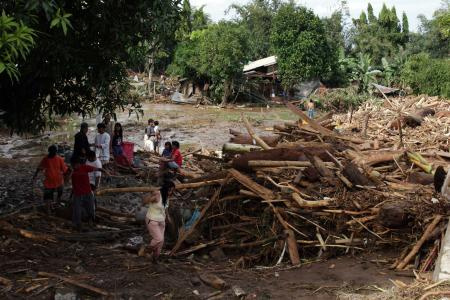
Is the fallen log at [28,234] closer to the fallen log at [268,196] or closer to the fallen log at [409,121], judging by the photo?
the fallen log at [268,196]

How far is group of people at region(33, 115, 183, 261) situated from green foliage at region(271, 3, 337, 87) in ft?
72.8

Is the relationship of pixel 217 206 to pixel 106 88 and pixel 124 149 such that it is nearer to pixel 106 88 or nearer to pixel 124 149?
pixel 106 88

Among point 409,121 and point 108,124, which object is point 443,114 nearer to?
point 409,121

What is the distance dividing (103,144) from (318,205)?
5660 millimetres

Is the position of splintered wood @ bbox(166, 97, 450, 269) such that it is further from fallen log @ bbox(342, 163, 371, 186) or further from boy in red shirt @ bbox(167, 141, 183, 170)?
boy in red shirt @ bbox(167, 141, 183, 170)

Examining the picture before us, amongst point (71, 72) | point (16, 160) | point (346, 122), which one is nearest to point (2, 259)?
point (71, 72)

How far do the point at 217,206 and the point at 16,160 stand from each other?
1067cm

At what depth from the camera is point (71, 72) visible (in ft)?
22.0

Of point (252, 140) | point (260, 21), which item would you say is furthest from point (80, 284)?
point (260, 21)

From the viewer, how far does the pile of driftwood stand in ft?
21.2

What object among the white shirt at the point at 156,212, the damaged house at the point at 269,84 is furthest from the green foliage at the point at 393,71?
the white shirt at the point at 156,212

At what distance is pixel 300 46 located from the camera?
32.4 m

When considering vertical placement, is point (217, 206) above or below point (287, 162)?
below

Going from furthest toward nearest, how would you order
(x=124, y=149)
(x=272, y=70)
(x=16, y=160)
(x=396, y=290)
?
1. (x=272, y=70)
2. (x=16, y=160)
3. (x=124, y=149)
4. (x=396, y=290)
